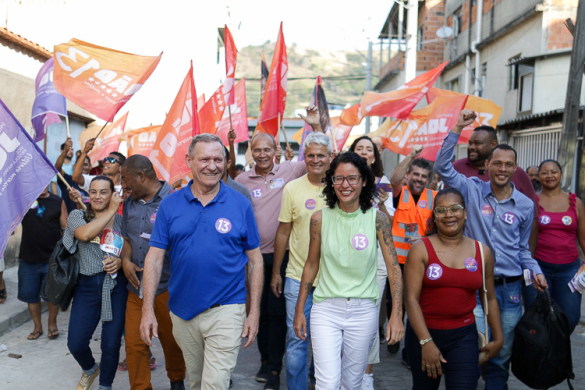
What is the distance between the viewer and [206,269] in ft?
12.1

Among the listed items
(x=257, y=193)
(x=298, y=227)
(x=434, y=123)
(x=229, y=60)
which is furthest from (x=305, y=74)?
(x=298, y=227)

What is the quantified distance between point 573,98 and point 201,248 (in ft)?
28.2

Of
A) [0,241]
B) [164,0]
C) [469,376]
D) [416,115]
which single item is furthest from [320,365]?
[164,0]

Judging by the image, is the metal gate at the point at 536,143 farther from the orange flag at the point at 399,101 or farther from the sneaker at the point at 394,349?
the sneaker at the point at 394,349

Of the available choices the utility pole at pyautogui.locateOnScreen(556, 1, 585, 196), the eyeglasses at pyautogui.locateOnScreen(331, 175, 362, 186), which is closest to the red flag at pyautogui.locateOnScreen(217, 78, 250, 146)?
the utility pole at pyautogui.locateOnScreen(556, 1, 585, 196)

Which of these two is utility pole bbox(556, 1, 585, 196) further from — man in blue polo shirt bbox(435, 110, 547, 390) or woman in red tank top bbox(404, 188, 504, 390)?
woman in red tank top bbox(404, 188, 504, 390)

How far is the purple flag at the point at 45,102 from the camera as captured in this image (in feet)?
25.5

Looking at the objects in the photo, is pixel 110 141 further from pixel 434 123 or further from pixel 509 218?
pixel 509 218

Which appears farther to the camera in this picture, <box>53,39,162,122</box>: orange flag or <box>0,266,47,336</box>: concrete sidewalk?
<box>0,266,47,336</box>: concrete sidewalk

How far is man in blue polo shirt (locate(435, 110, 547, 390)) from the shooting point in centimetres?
451

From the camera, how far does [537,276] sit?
179 inches

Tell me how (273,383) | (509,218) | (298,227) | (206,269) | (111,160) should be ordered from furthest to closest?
1. (111,160)
2. (273,383)
3. (298,227)
4. (509,218)
5. (206,269)

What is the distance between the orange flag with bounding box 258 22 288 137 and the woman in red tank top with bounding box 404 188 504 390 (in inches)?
163

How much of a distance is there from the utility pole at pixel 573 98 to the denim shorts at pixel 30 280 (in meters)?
8.46
